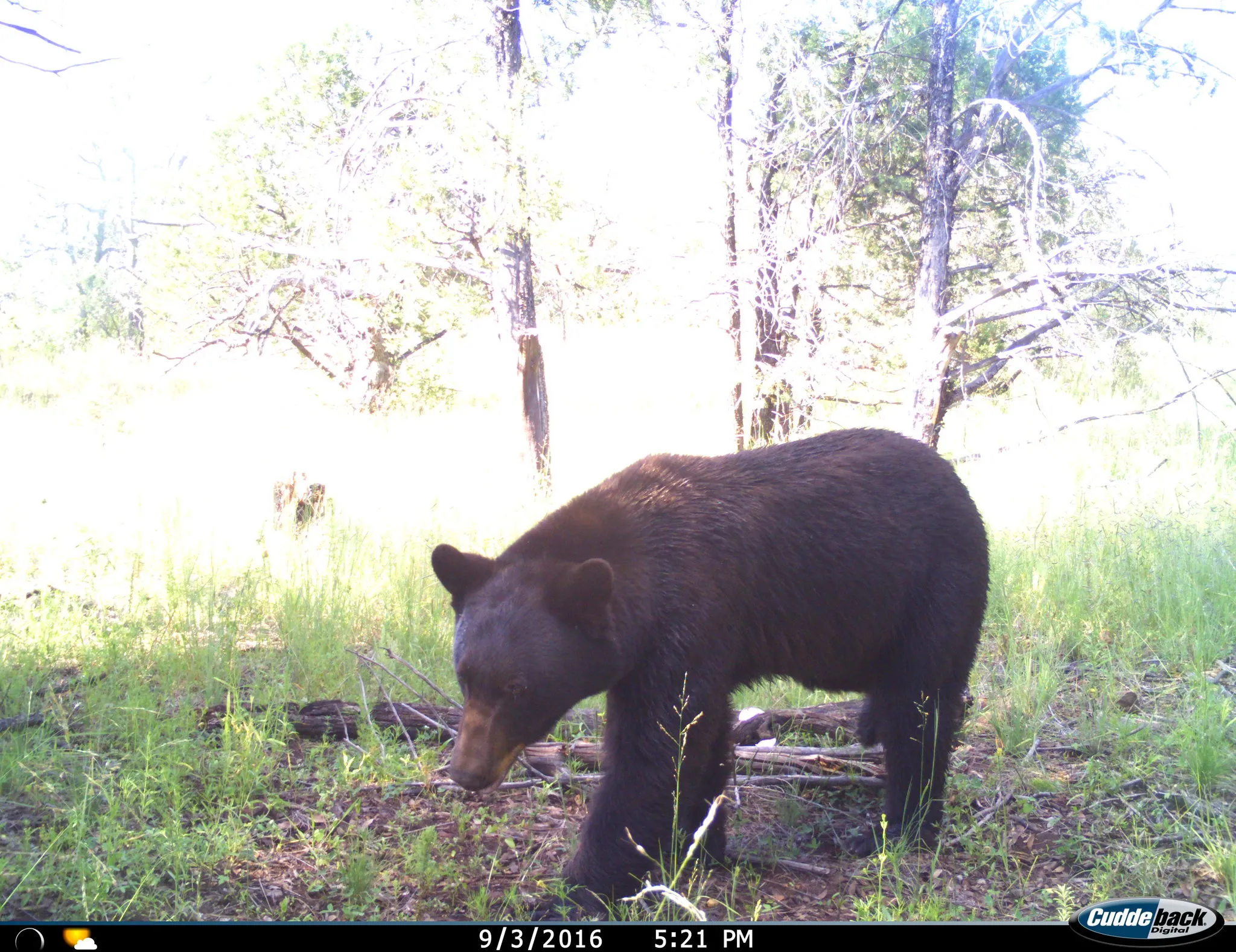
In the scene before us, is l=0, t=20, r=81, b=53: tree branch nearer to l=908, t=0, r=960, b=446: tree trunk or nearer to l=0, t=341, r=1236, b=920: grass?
l=0, t=341, r=1236, b=920: grass

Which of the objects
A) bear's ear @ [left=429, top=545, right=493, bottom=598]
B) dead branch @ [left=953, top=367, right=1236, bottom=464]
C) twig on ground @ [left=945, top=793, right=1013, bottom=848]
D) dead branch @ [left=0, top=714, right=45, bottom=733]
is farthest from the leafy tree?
dead branch @ [left=0, top=714, right=45, bottom=733]

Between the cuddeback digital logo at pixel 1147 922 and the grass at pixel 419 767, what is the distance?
486mm

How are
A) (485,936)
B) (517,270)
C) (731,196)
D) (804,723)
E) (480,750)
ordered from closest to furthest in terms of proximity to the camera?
1. (485,936)
2. (480,750)
3. (804,723)
4. (517,270)
5. (731,196)

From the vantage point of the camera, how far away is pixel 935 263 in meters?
7.93

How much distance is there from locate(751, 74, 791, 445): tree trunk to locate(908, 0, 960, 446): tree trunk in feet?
4.04

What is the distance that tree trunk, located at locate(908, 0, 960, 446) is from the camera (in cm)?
777

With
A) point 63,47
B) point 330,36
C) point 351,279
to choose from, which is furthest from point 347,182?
point 63,47

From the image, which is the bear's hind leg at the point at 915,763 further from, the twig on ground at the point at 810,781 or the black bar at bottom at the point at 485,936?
the black bar at bottom at the point at 485,936

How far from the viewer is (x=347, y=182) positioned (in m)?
7.97

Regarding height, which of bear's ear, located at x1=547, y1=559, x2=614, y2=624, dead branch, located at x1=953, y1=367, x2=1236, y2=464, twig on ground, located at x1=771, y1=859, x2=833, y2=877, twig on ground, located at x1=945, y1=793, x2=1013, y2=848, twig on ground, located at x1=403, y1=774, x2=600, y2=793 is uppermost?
dead branch, located at x1=953, y1=367, x2=1236, y2=464

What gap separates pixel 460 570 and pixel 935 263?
6.36 m

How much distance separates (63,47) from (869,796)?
4.54 metres

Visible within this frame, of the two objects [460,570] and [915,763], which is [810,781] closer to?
[915,763]

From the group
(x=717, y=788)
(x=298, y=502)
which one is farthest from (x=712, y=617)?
(x=298, y=502)
